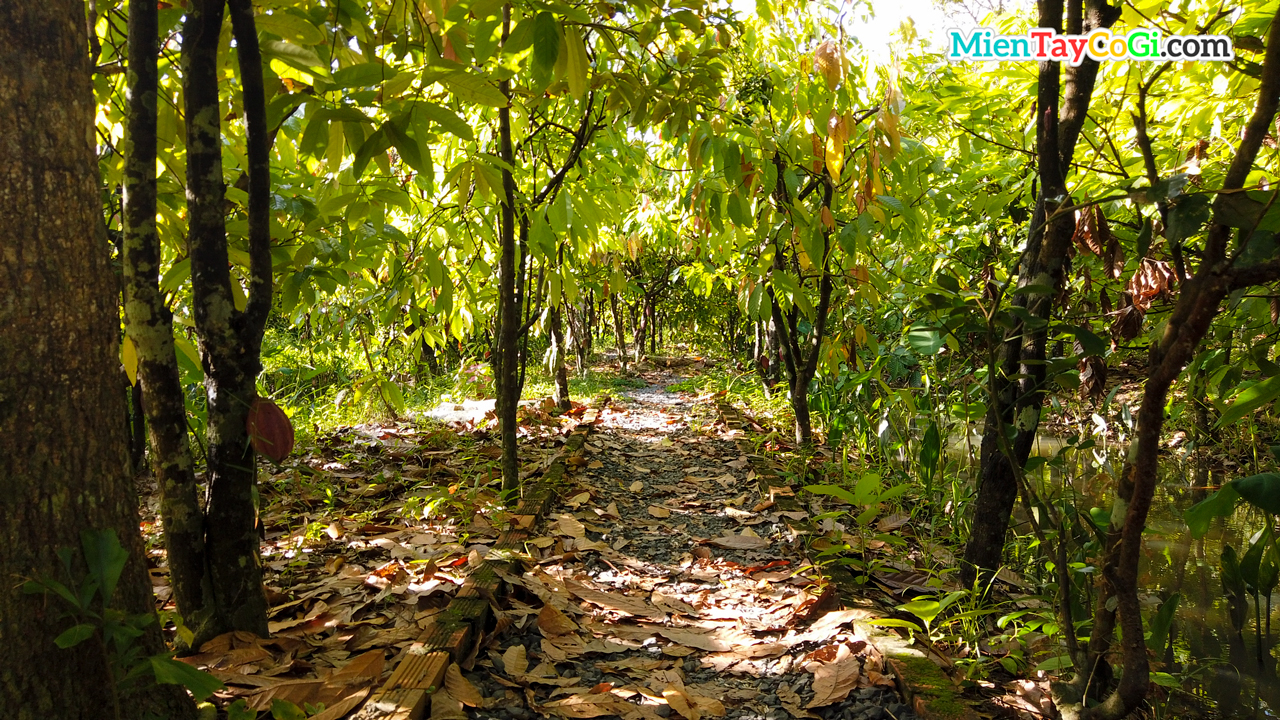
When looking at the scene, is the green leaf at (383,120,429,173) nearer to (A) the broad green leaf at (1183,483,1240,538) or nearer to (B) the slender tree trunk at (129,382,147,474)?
(A) the broad green leaf at (1183,483,1240,538)

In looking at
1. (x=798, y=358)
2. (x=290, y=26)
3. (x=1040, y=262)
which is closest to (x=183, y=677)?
(x=290, y=26)

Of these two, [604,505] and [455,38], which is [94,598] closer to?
[455,38]

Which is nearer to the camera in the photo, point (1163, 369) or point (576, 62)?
point (1163, 369)

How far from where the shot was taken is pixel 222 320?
4.76 feet

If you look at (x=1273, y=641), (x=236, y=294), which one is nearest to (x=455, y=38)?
(x=236, y=294)

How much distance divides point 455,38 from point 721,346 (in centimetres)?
1283

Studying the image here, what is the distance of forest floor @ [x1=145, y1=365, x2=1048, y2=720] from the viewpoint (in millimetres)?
1531

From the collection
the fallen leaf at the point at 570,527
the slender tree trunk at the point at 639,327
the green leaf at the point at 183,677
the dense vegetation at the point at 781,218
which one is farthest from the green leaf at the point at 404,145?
the slender tree trunk at the point at 639,327

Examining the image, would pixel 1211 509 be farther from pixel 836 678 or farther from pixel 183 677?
pixel 183 677

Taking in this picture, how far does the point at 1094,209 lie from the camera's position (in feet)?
5.03

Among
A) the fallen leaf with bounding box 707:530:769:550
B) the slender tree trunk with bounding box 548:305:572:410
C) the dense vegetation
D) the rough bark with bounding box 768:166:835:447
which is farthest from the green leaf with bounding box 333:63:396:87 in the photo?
the slender tree trunk with bounding box 548:305:572:410

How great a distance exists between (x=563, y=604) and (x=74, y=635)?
1337 millimetres

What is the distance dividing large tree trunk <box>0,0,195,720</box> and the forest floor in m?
0.35

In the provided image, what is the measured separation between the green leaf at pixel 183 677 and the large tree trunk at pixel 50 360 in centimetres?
12
